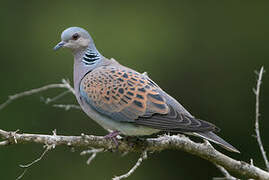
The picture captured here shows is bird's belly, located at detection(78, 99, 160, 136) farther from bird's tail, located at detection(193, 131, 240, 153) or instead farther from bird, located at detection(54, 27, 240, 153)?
bird's tail, located at detection(193, 131, 240, 153)

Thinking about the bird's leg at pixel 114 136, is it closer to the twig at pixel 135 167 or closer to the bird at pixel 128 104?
the bird at pixel 128 104

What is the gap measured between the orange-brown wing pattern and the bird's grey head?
0.42 metres

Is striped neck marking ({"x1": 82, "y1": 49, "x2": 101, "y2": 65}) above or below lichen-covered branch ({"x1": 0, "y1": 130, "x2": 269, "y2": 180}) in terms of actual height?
above

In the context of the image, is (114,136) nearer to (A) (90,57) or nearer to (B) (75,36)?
(A) (90,57)

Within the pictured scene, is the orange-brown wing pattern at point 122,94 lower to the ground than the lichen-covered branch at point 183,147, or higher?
higher

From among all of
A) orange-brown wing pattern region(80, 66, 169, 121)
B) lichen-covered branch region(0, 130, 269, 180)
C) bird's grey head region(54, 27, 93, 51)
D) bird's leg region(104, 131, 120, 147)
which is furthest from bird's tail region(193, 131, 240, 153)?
bird's grey head region(54, 27, 93, 51)

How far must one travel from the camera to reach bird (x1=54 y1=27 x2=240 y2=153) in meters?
4.03

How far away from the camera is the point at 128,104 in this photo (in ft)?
14.1

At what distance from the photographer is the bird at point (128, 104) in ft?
13.2

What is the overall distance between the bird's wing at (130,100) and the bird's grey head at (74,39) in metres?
0.38

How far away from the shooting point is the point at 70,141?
11.8ft

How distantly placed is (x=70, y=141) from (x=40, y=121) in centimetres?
388

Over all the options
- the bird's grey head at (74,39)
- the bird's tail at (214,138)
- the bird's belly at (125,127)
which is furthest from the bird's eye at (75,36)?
the bird's tail at (214,138)

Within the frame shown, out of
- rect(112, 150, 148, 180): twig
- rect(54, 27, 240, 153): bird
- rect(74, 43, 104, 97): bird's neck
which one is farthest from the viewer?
rect(74, 43, 104, 97): bird's neck
